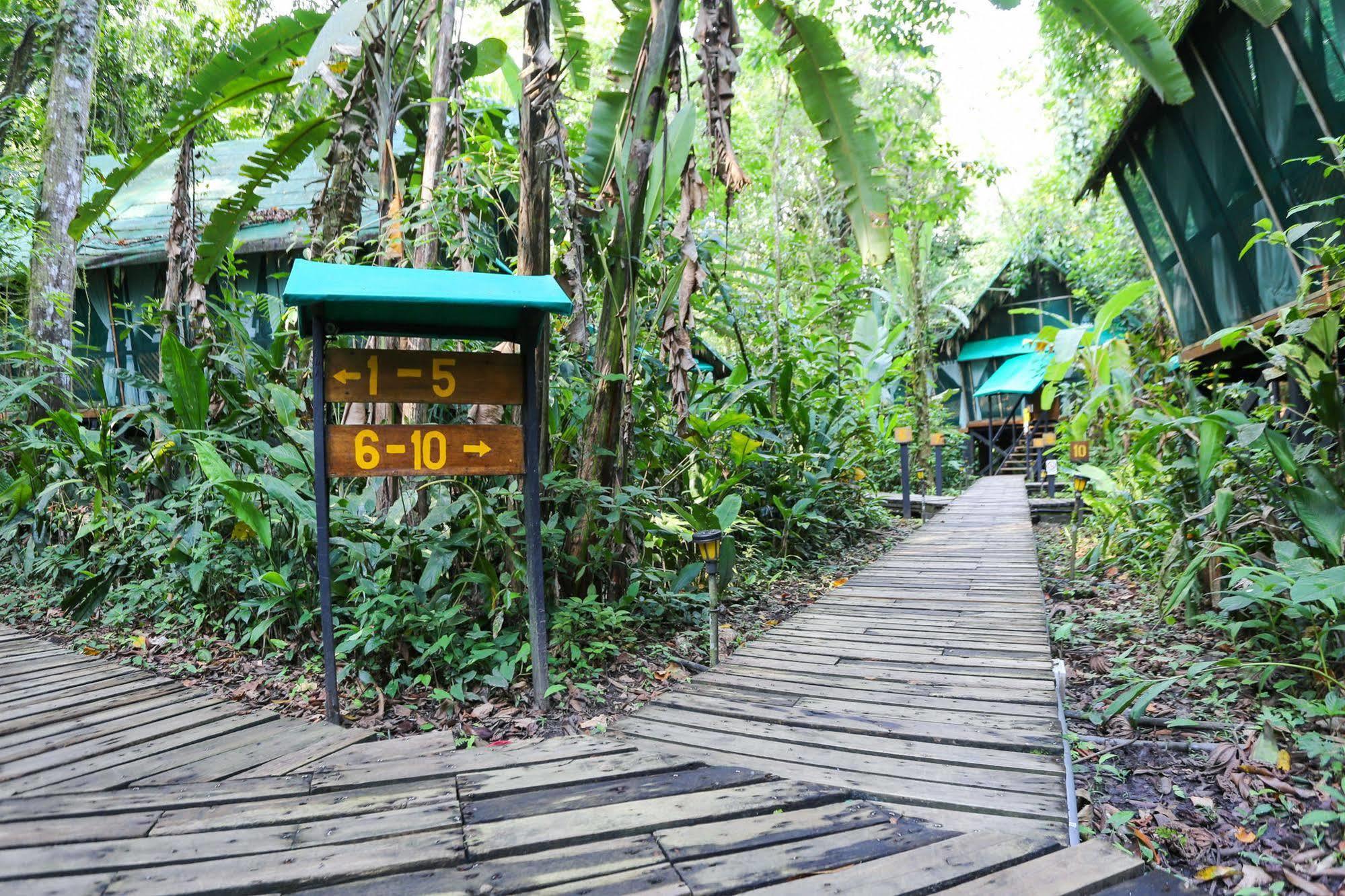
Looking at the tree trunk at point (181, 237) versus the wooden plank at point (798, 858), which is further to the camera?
the tree trunk at point (181, 237)

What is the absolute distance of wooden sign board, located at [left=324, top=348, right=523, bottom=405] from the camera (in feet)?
10.2

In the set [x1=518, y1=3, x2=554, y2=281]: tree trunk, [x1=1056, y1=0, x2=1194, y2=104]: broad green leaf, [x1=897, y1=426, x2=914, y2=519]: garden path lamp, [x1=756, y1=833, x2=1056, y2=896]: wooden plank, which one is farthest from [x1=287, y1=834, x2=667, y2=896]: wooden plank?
[x1=897, y1=426, x2=914, y2=519]: garden path lamp

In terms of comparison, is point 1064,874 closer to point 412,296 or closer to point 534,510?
point 534,510

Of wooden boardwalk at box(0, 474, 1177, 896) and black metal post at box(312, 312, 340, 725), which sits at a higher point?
black metal post at box(312, 312, 340, 725)

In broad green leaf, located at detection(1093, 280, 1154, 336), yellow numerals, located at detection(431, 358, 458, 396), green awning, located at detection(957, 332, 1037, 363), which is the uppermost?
green awning, located at detection(957, 332, 1037, 363)

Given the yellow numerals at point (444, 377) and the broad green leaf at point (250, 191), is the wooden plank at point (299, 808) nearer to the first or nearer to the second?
the yellow numerals at point (444, 377)

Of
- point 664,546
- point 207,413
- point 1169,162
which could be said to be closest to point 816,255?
point 1169,162

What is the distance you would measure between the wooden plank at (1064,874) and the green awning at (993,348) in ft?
69.5

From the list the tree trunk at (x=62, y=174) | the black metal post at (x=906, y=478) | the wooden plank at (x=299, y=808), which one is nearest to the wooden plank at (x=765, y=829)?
the wooden plank at (x=299, y=808)

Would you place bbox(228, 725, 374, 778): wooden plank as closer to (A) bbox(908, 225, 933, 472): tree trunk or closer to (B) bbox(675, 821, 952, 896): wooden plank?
(B) bbox(675, 821, 952, 896): wooden plank

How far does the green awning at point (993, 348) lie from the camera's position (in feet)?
72.2

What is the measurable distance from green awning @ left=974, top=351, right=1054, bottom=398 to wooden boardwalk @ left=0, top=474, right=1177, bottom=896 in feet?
57.0

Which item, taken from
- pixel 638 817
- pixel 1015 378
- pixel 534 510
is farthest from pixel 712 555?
pixel 1015 378

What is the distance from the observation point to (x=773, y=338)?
791 centimetres
